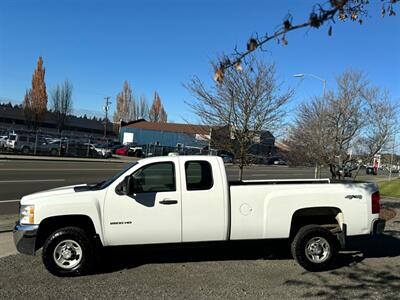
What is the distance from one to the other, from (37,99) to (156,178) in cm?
7115

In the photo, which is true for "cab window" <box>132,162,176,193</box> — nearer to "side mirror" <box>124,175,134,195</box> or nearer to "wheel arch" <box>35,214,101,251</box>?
"side mirror" <box>124,175,134,195</box>

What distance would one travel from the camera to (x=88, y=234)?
6008mm

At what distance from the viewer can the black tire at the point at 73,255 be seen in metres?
5.78

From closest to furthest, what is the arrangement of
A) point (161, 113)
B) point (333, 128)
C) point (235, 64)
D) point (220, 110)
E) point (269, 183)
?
point (235, 64), point (269, 183), point (220, 110), point (333, 128), point (161, 113)

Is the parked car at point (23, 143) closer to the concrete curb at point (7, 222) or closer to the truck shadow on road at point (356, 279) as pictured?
the concrete curb at point (7, 222)

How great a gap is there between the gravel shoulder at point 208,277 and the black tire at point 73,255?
0.44 ft

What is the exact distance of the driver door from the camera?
5969mm

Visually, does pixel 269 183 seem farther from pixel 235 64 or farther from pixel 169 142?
pixel 169 142

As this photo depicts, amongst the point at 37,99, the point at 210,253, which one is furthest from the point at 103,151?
the point at 210,253

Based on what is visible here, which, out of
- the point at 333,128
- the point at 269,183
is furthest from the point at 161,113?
the point at 269,183

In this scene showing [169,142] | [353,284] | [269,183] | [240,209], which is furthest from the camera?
[169,142]

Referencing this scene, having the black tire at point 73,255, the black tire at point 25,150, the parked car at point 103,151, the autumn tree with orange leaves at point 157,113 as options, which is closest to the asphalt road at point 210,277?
the black tire at point 73,255

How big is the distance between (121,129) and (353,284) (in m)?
91.0

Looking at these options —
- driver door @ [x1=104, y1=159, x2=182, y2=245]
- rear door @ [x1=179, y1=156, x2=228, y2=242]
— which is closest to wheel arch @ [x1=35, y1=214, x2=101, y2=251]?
driver door @ [x1=104, y1=159, x2=182, y2=245]
